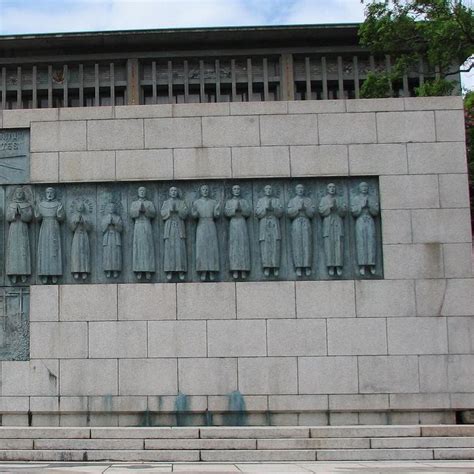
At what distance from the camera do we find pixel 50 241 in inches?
502

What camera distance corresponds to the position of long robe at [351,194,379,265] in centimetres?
1273

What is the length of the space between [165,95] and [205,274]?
1013 cm

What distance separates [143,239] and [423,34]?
7.69m

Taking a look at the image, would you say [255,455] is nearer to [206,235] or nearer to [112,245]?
[206,235]

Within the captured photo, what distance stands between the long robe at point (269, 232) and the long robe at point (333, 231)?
76cm

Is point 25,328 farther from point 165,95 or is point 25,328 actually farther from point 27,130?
point 165,95

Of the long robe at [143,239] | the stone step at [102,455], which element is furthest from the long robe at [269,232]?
the stone step at [102,455]

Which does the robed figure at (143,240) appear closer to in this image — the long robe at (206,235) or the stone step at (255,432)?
the long robe at (206,235)

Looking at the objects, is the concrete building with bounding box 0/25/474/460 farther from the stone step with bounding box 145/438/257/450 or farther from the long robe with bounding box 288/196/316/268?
the stone step with bounding box 145/438/257/450

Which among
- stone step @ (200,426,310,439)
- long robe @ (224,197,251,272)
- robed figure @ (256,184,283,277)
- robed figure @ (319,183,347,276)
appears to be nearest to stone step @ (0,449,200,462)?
stone step @ (200,426,310,439)

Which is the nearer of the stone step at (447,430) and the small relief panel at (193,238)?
the stone step at (447,430)

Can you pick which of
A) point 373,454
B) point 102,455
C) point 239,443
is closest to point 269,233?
point 239,443

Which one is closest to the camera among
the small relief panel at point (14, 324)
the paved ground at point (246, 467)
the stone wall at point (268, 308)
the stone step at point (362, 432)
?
the paved ground at point (246, 467)

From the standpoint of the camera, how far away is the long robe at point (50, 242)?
12.8 meters
